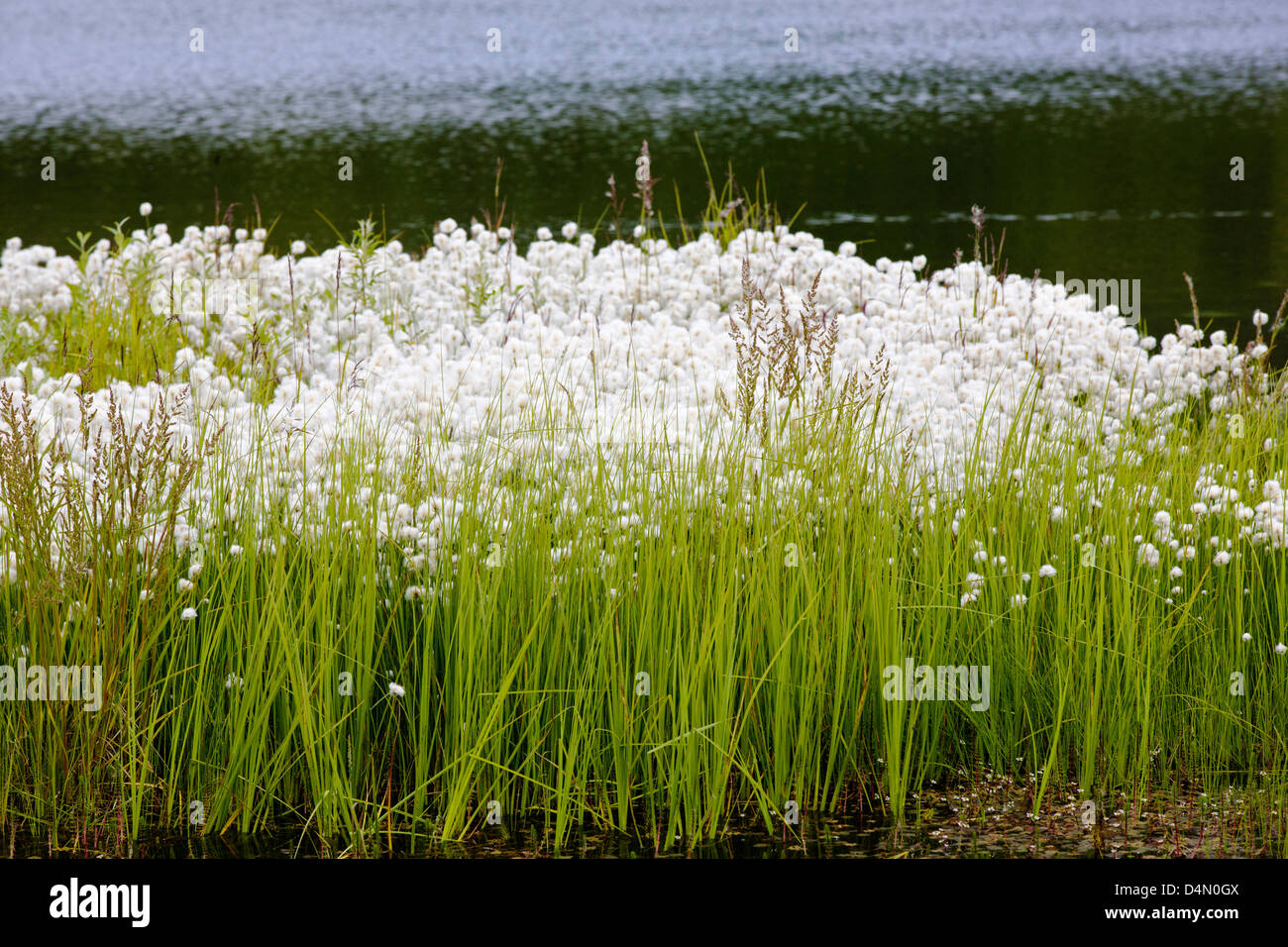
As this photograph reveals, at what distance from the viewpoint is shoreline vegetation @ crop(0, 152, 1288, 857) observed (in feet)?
14.2

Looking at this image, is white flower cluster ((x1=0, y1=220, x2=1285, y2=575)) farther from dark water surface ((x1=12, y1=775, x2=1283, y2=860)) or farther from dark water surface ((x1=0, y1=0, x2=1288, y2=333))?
dark water surface ((x1=0, y1=0, x2=1288, y2=333))

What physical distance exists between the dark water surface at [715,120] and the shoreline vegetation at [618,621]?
276 inches

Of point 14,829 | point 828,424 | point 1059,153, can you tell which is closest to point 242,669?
point 14,829

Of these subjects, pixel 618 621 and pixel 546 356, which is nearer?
pixel 618 621

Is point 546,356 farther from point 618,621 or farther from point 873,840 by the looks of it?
point 873,840

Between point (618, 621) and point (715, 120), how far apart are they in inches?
1017

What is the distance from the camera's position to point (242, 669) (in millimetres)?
4551

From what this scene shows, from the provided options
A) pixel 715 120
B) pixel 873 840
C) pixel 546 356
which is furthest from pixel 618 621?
pixel 715 120

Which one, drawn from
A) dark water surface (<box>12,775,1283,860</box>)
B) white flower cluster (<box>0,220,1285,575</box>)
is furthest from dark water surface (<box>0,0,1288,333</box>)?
dark water surface (<box>12,775,1283,860</box>)

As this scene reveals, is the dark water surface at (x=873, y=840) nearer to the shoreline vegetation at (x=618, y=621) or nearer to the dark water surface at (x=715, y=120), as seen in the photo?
the shoreline vegetation at (x=618, y=621)

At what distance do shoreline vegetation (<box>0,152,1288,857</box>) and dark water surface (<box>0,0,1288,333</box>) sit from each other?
7.01 metres

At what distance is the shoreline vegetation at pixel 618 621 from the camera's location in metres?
4.34

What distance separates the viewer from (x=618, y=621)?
4.56 meters
